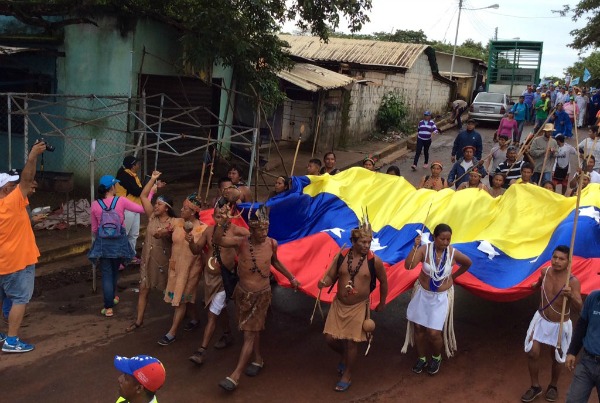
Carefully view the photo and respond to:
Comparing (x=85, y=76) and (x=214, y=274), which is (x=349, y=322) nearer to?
(x=214, y=274)

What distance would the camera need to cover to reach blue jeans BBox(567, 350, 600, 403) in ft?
15.8

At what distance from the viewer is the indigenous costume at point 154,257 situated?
23.0ft

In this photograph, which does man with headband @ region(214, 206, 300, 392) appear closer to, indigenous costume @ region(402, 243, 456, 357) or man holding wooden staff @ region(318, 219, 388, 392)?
man holding wooden staff @ region(318, 219, 388, 392)

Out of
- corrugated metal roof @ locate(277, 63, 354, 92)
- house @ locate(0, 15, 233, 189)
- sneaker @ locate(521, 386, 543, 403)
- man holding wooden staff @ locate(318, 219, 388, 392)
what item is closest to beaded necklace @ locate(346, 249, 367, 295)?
man holding wooden staff @ locate(318, 219, 388, 392)

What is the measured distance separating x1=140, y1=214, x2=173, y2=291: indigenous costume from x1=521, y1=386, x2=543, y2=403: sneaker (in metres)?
3.93

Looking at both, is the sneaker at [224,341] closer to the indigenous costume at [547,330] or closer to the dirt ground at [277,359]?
the dirt ground at [277,359]

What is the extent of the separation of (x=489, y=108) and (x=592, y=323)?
22.2 m

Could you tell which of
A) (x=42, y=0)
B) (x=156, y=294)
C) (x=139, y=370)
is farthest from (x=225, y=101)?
(x=139, y=370)

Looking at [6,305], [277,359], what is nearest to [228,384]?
[277,359]

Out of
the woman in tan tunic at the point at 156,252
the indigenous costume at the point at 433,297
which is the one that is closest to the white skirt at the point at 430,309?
the indigenous costume at the point at 433,297

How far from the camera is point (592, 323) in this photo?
16.0 ft

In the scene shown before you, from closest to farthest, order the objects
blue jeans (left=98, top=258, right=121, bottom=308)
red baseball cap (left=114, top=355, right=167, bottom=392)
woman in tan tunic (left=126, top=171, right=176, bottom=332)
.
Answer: red baseball cap (left=114, top=355, right=167, bottom=392)
woman in tan tunic (left=126, top=171, right=176, bottom=332)
blue jeans (left=98, top=258, right=121, bottom=308)

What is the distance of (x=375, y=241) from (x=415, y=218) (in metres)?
0.61

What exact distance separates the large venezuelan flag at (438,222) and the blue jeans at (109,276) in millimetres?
1919
